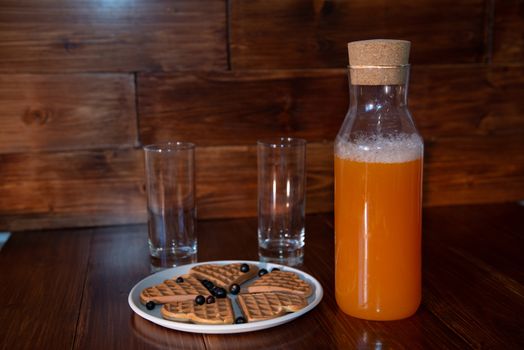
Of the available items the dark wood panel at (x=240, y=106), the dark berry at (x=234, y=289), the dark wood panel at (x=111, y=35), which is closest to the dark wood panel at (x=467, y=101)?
the dark wood panel at (x=240, y=106)

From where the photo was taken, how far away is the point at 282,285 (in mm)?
920

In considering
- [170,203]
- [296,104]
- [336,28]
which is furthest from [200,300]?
[336,28]

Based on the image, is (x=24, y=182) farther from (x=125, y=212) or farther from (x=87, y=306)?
(x=87, y=306)

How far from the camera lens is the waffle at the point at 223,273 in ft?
3.13

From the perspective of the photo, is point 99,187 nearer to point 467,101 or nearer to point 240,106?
point 240,106

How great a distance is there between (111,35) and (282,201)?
0.57m

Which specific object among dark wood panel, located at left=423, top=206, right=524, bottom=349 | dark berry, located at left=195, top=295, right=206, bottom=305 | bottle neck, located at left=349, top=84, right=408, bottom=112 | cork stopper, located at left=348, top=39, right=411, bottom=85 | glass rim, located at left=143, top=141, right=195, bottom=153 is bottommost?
dark wood panel, located at left=423, top=206, right=524, bottom=349

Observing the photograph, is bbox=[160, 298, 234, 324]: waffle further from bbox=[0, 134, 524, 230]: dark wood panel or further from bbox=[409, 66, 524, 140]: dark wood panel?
bbox=[409, 66, 524, 140]: dark wood panel

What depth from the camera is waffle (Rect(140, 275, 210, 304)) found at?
0.89 m

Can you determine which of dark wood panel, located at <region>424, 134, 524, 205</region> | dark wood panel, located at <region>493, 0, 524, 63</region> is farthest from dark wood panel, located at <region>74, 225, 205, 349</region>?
dark wood panel, located at <region>493, 0, 524, 63</region>

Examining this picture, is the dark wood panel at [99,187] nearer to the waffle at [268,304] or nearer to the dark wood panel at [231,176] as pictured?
the dark wood panel at [231,176]

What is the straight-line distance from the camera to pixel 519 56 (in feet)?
5.14

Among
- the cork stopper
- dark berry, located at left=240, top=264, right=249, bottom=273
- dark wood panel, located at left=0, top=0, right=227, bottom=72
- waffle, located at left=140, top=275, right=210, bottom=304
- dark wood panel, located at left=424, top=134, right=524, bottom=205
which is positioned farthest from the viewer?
dark wood panel, located at left=424, top=134, right=524, bottom=205

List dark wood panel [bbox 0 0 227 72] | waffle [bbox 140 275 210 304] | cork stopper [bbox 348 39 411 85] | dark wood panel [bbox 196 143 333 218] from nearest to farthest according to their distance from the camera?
1. cork stopper [bbox 348 39 411 85]
2. waffle [bbox 140 275 210 304]
3. dark wood panel [bbox 0 0 227 72]
4. dark wood panel [bbox 196 143 333 218]
